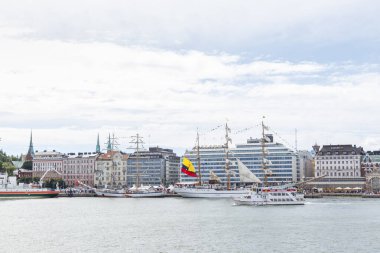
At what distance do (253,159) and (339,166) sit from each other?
25.7 metres

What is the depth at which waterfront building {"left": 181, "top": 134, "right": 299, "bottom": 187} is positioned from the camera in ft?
563

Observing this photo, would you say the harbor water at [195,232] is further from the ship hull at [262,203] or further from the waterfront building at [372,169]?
the waterfront building at [372,169]

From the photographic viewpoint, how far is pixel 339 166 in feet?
569

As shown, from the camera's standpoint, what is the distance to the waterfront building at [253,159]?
563 ft

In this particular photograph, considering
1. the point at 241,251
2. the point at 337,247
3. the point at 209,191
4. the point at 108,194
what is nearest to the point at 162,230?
the point at 241,251

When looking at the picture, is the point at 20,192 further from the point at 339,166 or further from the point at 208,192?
the point at 339,166

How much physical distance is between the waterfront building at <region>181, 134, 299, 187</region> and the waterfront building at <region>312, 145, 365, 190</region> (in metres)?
8.02

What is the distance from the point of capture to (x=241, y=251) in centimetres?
4559

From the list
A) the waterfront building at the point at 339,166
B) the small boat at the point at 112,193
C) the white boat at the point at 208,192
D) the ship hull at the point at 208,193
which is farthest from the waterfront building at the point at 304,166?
the small boat at the point at 112,193

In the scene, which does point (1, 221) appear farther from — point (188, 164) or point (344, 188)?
point (344, 188)

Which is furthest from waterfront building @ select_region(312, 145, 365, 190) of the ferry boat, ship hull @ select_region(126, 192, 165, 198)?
the ferry boat

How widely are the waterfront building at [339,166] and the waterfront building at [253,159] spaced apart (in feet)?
26.3

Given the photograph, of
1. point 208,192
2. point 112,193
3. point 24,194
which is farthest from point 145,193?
point 24,194

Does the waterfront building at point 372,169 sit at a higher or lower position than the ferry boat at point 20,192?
higher
